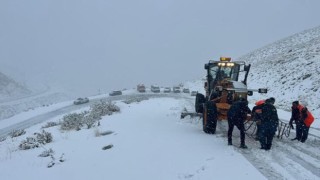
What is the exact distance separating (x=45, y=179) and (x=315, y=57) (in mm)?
36193

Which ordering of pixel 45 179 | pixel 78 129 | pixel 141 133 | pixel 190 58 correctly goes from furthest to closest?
pixel 190 58 → pixel 78 129 → pixel 141 133 → pixel 45 179

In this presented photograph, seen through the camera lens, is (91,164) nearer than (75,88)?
Yes

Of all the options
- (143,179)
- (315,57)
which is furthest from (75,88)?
(143,179)

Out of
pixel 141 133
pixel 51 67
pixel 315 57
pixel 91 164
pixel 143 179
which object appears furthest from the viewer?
pixel 51 67

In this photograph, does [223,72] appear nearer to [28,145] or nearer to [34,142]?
[34,142]

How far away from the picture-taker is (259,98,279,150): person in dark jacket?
1116 centimetres

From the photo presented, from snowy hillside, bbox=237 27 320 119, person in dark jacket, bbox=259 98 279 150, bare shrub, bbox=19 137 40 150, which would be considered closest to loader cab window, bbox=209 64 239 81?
person in dark jacket, bbox=259 98 279 150

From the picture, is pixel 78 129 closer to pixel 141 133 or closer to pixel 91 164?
pixel 141 133

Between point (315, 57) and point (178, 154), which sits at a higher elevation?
point (315, 57)

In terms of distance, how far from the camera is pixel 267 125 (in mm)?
11266

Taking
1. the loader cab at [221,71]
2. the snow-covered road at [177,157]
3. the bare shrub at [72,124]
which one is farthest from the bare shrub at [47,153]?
the loader cab at [221,71]

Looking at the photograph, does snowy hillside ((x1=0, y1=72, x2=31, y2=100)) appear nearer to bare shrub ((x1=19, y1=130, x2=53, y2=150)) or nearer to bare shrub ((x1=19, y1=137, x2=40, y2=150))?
bare shrub ((x1=19, y1=130, x2=53, y2=150))

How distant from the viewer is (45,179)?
906cm

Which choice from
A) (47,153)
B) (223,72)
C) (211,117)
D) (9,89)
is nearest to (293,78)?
Answer: (223,72)
